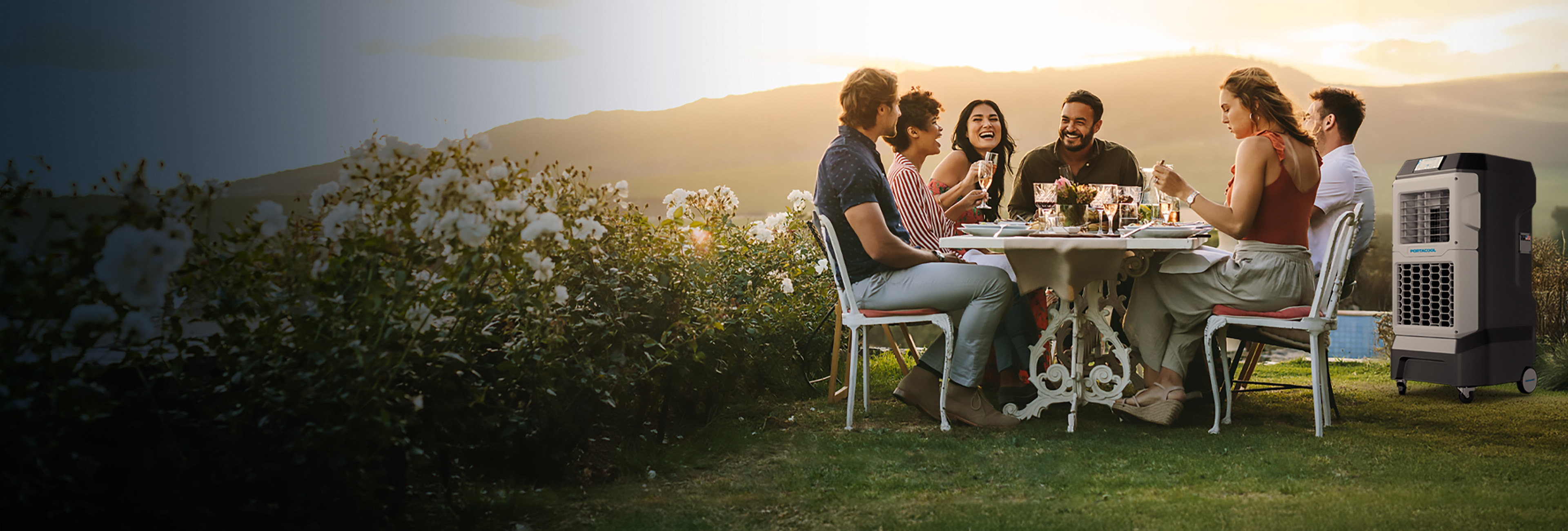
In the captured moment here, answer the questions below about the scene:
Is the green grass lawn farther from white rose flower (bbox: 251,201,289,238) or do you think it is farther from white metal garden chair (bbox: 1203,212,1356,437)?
white rose flower (bbox: 251,201,289,238)

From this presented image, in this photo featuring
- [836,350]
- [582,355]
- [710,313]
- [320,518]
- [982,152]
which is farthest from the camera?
[982,152]

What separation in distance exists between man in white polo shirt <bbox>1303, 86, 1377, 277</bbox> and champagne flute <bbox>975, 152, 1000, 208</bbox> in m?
1.13

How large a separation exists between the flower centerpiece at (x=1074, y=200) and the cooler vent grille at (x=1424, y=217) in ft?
7.15

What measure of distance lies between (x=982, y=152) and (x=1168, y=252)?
1.06 metres

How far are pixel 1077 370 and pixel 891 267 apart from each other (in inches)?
28.9

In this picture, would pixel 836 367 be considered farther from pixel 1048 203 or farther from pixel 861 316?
pixel 1048 203

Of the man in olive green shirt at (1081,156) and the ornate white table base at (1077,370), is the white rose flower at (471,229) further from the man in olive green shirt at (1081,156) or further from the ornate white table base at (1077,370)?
the man in olive green shirt at (1081,156)

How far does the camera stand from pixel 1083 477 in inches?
97.1

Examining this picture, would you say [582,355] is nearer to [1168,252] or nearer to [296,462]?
[296,462]

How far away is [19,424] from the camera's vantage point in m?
1.34

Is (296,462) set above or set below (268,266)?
below

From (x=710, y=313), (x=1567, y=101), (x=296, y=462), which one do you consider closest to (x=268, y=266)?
(x=296, y=462)

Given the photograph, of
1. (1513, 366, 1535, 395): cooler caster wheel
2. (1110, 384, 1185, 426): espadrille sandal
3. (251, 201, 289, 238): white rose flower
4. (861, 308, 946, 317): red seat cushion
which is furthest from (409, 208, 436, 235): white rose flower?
(1513, 366, 1535, 395): cooler caster wheel

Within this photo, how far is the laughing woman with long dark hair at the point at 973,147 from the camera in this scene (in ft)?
12.9
